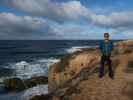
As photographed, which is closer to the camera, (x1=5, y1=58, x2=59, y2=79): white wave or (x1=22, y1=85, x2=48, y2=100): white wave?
(x1=22, y1=85, x2=48, y2=100): white wave

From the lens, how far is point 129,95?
1159cm

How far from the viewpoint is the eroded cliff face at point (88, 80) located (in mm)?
12037

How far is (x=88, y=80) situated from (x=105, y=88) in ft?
5.05

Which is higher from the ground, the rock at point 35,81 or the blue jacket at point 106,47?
the blue jacket at point 106,47

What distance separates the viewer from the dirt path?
1164cm

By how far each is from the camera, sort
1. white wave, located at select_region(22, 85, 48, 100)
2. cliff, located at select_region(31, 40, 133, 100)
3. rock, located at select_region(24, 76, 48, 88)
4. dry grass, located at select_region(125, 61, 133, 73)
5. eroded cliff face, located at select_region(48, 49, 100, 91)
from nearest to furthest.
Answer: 1. cliff, located at select_region(31, 40, 133, 100)
2. dry grass, located at select_region(125, 61, 133, 73)
3. eroded cliff face, located at select_region(48, 49, 100, 91)
4. white wave, located at select_region(22, 85, 48, 100)
5. rock, located at select_region(24, 76, 48, 88)

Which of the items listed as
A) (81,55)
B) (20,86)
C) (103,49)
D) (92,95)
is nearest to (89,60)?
(81,55)

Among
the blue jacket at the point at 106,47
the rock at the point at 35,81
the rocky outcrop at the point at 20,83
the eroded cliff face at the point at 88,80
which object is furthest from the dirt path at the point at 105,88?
the rock at the point at 35,81

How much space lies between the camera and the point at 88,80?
13.8 m

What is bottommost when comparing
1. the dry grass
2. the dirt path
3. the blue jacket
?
the dirt path

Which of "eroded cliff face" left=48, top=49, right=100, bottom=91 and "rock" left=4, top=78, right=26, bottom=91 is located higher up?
"eroded cliff face" left=48, top=49, right=100, bottom=91

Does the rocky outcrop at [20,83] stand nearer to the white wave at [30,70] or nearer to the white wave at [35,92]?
the white wave at [35,92]

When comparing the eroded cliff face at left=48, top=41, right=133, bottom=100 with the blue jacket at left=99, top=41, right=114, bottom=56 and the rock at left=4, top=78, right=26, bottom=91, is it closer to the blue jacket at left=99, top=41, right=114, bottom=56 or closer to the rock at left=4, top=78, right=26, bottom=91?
the blue jacket at left=99, top=41, right=114, bottom=56

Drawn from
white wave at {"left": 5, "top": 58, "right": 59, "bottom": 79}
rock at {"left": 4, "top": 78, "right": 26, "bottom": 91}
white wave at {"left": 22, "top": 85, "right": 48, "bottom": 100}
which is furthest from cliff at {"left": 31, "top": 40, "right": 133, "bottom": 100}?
white wave at {"left": 5, "top": 58, "right": 59, "bottom": 79}
